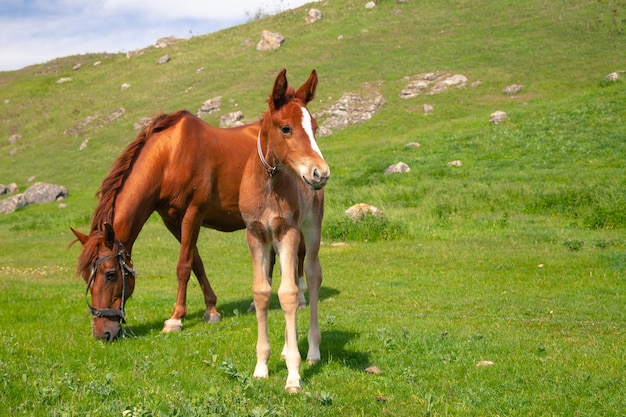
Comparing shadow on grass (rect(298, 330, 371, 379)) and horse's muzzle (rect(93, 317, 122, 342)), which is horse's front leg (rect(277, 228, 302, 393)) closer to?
shadow on grass (rect(298, 330, 371, 379))

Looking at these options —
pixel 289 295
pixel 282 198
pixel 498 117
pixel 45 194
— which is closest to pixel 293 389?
pixel 289 295

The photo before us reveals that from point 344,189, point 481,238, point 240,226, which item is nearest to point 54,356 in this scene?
point 240,226

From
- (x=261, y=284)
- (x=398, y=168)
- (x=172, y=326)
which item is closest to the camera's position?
(x=261, y=284)

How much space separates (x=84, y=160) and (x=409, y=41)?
2968 cm

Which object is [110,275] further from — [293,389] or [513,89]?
[513,89]

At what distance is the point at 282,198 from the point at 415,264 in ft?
31.2

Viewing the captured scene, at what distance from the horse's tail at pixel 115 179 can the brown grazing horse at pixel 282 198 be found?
3342 mm

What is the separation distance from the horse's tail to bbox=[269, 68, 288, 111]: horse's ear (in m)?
4.02

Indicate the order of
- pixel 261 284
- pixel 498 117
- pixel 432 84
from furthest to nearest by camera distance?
pixel 432 84 → pixel 498 117 → pixel 261 284

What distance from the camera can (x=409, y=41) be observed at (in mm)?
56562

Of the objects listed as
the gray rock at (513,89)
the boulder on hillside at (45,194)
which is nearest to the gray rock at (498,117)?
the gray rock at (513,89)

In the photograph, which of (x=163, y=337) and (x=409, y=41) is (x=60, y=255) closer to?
(x=163, y=337)

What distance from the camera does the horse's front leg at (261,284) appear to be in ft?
21.2

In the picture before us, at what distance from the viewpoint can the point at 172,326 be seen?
950cm
